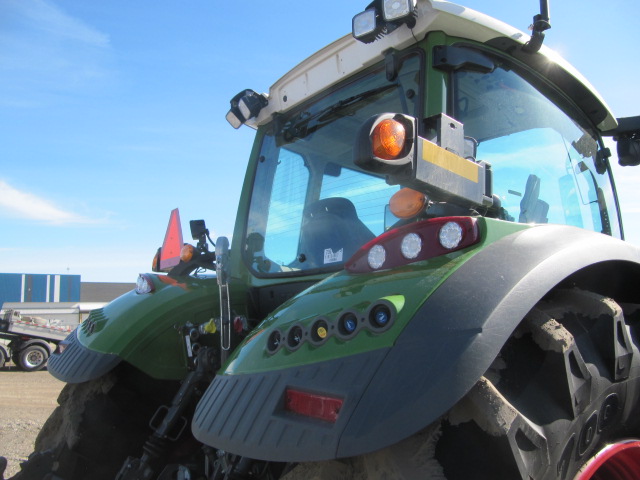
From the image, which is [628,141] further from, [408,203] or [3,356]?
[3,356]

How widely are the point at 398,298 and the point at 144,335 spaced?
1614mm

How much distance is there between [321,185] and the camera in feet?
9.00

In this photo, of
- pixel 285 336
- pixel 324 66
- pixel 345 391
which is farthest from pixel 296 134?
pixel 345 391

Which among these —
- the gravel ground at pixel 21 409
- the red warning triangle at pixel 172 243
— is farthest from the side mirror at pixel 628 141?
the gravel ground at pixel 21 409

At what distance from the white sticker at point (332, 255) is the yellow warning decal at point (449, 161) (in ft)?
2.85

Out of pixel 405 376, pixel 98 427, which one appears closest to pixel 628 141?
pixel 405 376

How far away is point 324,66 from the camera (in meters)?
2.60

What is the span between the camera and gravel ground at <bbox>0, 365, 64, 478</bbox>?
15.9 ft

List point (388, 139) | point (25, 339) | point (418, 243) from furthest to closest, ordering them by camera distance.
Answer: point (25, 339) < point (418, 243) < point (388, 139)

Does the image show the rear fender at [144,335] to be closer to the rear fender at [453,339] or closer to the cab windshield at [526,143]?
the cab windshield at [526,143]

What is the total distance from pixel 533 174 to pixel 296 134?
122 centimetres

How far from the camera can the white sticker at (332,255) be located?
241 cm

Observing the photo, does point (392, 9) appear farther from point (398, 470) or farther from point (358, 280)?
point (398, 470)

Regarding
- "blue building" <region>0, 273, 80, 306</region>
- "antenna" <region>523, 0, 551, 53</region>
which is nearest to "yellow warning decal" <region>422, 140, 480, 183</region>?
"antenna" <region>523, 0, 551, 53</region>
